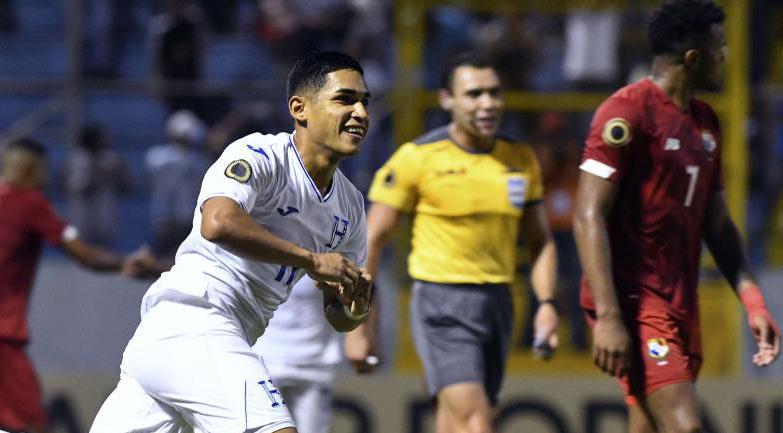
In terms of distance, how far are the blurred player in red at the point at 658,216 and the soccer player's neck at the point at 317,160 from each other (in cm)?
109

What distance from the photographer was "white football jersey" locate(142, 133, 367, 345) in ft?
16.0

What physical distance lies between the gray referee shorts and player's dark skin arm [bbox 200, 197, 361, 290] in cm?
252

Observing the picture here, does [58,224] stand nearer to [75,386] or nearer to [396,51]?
[75,386]

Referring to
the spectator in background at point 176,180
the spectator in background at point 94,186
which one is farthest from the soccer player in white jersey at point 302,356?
the spectator in background at point 94,186

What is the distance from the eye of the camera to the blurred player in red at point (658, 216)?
5512 mm

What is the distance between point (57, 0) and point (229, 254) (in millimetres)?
8538

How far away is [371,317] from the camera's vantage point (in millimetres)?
7223

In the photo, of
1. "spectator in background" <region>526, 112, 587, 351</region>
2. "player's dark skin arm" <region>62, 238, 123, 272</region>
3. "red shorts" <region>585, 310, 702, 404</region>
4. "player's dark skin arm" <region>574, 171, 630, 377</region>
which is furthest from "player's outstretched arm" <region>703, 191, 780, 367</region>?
"spectator in background" <region>526, 112, 587, 351</region>

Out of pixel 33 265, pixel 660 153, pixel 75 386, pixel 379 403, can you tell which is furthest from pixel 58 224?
pixel 660 153

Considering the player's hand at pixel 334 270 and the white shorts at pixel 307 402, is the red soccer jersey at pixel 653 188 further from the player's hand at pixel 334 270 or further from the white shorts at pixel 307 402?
the white shorts at pixel 307 402

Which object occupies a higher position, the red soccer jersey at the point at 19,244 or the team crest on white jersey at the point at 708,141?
the team crest on white jersey at the point at 708,141

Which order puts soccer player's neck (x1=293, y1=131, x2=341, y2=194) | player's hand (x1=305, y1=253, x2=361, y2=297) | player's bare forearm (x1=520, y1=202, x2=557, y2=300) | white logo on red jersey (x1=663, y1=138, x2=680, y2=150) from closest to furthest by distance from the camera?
player's hand (x1=305, y1=253, x2=361, y2=297) < soccer player's neck (x1=293, y1=131, x2=341, y2=194) < white logo on red jersey (x1=663, y1=138, x2=680, y2=150) < player's bare forearm (x1=520, y1=202, x2=557, y2=300)

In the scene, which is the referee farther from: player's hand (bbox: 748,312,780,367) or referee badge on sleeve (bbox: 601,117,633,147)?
referee badge on sleeve (bbox: 601,117,633,147)

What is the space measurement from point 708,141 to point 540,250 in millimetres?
1795
